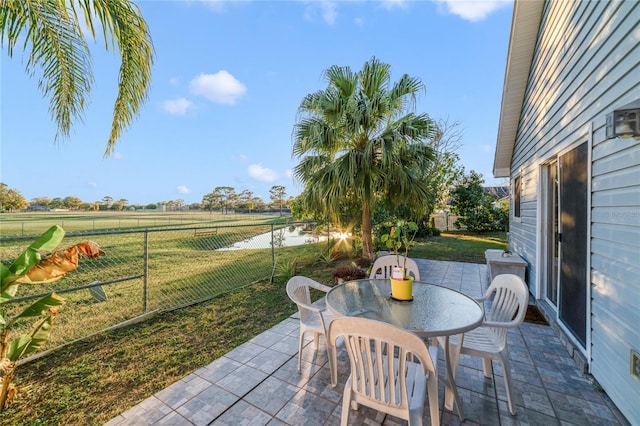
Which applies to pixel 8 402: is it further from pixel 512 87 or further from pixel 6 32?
pixel 512 87

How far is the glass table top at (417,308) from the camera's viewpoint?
1.62 m

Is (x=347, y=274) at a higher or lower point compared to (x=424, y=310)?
lower

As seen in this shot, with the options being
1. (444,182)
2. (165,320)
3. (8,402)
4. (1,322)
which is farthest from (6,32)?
(444,182)

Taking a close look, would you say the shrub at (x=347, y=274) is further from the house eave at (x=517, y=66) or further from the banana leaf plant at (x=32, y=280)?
the house eave at (x=517, y=66)

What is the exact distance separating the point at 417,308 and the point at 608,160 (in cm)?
189

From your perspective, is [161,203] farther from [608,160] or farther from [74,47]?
[608,160]

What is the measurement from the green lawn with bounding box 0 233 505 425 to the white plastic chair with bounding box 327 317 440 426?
1699mm

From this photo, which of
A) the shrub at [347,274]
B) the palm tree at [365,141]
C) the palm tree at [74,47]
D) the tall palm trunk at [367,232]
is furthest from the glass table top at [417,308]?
the palm tree at [74,47]

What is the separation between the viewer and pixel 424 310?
189cm

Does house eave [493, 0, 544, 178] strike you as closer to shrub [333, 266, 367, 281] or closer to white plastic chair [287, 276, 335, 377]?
shrub [333, 266, 367, 281]

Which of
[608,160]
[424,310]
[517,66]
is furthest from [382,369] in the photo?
[517,66]

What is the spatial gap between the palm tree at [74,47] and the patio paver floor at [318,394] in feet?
9.91

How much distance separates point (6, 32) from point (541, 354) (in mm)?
5767

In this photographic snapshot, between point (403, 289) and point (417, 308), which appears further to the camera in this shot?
point (403, 289)
